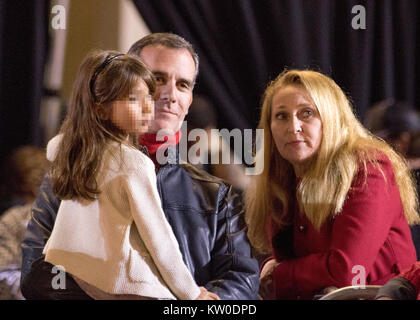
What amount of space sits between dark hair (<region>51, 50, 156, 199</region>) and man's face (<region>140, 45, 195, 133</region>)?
0.27 ft

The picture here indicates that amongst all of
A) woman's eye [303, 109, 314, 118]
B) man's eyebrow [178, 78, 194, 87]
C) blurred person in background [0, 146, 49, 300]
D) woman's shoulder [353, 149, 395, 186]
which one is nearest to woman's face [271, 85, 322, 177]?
woman's eye [303, 109, 314, 118]

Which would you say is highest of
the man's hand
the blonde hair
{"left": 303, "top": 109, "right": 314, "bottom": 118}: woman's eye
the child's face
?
the child's face

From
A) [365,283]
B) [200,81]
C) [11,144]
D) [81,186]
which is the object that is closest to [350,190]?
[365,283]

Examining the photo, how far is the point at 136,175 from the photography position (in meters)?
1.36

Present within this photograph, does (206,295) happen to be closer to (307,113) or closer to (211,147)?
(211,147)

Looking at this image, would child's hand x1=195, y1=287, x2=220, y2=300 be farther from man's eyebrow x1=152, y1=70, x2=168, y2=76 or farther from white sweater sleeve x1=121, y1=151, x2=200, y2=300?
man's eyebrow x1=152, y1=70, x2=168, y2=76

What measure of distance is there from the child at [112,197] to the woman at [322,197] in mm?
280

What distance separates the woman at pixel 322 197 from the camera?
1492mm

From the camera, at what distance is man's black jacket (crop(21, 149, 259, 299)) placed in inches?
57.7

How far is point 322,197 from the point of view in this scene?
1550 mm

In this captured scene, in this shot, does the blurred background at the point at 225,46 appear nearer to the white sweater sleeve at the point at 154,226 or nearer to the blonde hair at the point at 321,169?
the blonde hair at the point at 321,169

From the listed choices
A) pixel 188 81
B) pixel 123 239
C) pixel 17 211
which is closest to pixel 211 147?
pixel 188 81

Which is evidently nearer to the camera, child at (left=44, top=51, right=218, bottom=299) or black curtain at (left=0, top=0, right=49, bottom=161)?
child at (left=44, top=51, right=218, bottom=299)

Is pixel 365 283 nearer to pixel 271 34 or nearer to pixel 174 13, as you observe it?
pixel 271 34
